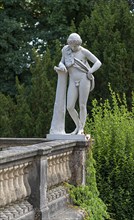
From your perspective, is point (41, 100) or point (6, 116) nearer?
point (6, 116)

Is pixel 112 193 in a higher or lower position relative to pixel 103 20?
lower

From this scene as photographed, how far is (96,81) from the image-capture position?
17.6m

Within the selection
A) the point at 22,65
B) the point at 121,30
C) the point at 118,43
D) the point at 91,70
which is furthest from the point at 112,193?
the point at 22,65

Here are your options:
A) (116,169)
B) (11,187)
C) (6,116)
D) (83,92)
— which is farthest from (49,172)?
(6,116)

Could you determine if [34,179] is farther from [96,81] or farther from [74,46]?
[96,81]

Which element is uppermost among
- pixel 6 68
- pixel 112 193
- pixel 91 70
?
pixel 6 68

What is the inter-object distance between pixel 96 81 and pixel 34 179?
33.5 ft

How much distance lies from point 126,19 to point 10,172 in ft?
40.2

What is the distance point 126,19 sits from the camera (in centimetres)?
1836

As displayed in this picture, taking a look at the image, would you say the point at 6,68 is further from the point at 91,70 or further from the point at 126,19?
the point at 91,70

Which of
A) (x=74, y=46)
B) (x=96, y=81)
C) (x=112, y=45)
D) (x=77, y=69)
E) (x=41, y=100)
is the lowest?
(x=77, y=69)

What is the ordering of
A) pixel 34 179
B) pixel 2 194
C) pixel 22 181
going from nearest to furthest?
pixel 2 194 < pixel 22 181 < pixel 34 179

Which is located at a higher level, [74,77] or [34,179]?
[74,77]

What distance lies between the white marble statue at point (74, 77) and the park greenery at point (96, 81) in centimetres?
88
